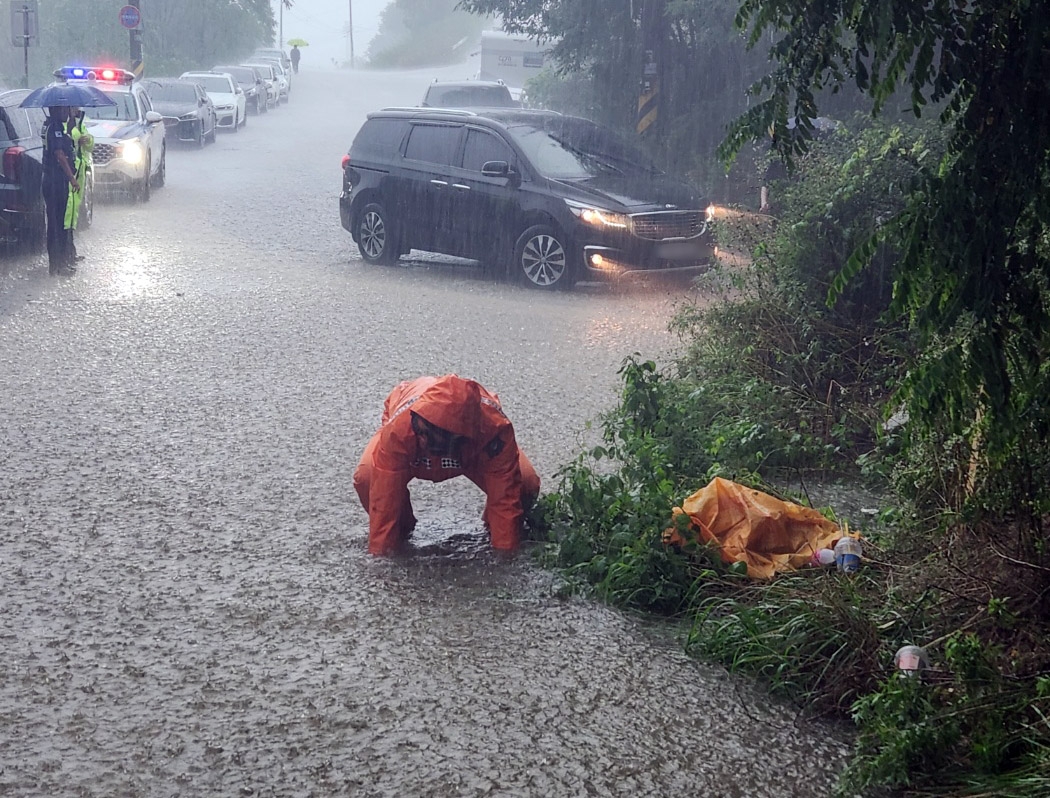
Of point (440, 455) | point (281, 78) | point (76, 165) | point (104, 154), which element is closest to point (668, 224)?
point (76, 165)

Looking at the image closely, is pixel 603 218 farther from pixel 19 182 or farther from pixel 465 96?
pixel 465 96

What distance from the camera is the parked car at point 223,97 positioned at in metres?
37.2

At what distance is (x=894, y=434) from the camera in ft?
21.0

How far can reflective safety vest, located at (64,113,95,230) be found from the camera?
14.1 m

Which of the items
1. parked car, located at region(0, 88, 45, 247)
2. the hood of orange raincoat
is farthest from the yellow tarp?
parked car, located at region(0, 88, 45, 247)

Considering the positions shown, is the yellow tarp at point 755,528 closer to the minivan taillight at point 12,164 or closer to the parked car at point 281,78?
the minivan taillight at point 12,164

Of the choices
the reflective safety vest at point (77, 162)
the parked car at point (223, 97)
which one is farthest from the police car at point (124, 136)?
the parked car at point (223, 97)

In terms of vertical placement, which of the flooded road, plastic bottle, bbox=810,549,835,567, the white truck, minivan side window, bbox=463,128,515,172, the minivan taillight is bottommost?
the flooded road

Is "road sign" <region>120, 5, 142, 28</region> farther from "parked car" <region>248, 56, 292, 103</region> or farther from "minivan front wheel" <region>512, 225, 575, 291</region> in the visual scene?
"parked car" <region>248, 56, 292, 103</region>

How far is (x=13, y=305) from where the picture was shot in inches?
480

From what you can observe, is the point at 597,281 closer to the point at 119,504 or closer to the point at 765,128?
the point at 119,504

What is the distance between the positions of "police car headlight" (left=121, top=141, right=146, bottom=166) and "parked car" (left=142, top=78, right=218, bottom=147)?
10437 mm

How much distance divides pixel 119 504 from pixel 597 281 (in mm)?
7720

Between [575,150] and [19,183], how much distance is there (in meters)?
5.98
